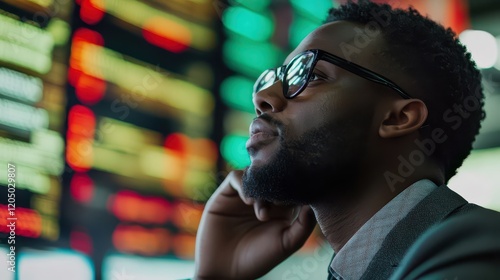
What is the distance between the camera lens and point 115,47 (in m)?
2.93

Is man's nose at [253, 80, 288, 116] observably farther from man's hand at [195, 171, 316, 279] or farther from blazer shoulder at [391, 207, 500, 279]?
blazer shoulder at [391, 207, 500, 279]

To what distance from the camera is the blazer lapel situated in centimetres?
101

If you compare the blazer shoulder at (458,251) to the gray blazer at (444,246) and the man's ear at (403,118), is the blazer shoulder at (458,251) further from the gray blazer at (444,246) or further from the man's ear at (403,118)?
the man's ear at (403,118)

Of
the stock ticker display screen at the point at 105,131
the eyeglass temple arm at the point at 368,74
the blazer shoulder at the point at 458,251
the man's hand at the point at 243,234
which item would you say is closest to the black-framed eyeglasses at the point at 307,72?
the eyeglass temple arm at the point at 368,74

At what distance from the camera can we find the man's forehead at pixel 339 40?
128 cm

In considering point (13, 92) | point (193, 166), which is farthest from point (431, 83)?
point (193, 166)

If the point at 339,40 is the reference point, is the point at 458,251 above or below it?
below

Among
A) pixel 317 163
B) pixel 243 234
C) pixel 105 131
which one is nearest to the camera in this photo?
pixel 317 163

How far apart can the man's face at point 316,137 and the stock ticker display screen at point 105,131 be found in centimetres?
78

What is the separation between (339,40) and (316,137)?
19cm

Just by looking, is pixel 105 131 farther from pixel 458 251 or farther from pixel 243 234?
pixel 458 251

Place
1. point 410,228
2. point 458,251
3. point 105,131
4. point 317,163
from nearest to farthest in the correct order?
point 458,251, point 410,228, point 317,163, point 105,131

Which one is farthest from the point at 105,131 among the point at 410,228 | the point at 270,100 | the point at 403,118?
the point at 410,228

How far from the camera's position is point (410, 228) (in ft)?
3.42
